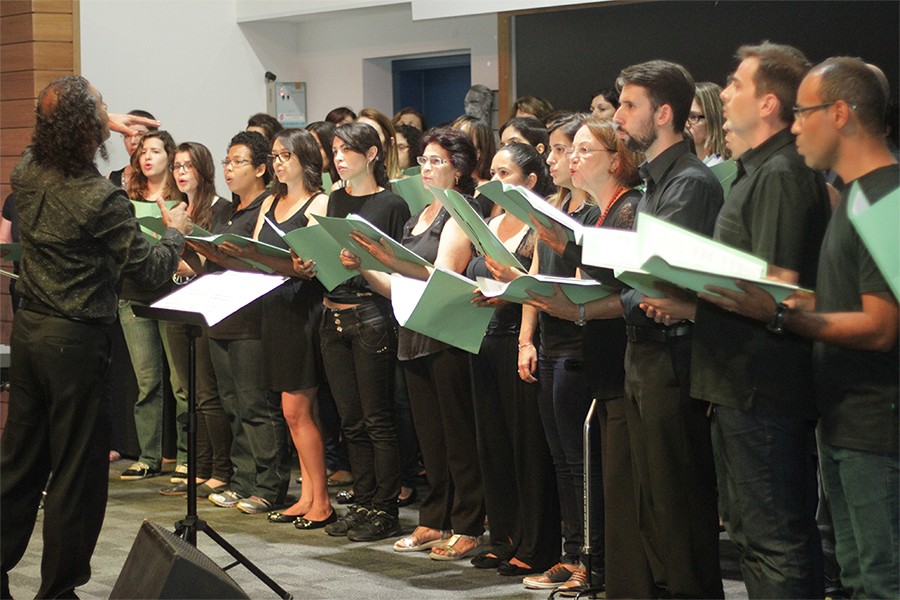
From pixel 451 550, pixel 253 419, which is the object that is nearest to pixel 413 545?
pixel 451 550

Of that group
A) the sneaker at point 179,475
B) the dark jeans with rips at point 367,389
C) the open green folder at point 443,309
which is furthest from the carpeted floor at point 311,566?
the open green folder at point 443,309

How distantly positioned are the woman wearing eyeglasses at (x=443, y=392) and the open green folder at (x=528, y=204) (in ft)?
3.23

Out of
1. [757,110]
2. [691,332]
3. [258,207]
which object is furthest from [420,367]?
[757,110]

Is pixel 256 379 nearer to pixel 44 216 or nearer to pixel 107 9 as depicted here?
pixel 44 216

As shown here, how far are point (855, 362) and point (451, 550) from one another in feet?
7.22

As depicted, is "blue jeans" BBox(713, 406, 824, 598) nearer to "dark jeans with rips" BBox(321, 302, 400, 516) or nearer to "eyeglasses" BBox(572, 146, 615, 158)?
"eyeglasses" BBox(572, 146, 615, 158)

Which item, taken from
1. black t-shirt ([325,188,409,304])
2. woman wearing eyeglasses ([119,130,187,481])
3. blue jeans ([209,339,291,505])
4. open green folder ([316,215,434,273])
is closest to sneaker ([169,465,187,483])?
woman wearing eyeglasses ([119,130,187,481])

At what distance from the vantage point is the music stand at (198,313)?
3.54m

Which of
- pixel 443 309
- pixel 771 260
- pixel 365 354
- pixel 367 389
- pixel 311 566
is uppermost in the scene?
pixel 771 260

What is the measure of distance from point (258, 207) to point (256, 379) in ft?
2.53

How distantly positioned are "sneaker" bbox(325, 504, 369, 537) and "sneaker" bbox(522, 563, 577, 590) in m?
1.01

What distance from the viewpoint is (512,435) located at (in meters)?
4.12

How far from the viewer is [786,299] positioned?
2479 mm

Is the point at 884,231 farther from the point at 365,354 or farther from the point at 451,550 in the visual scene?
the point at 365,354
